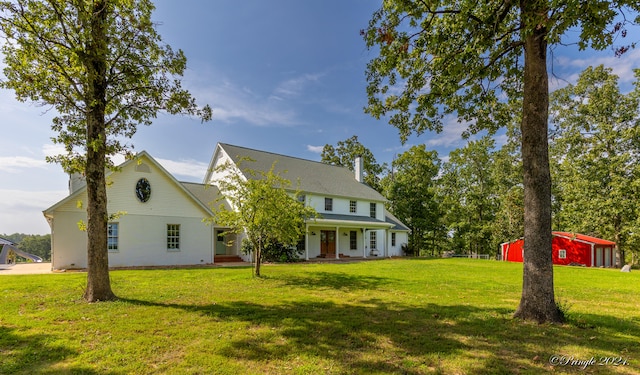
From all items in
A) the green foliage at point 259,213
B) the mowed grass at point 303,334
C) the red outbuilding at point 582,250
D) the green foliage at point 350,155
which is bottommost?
the red outbuilding at point 582,250

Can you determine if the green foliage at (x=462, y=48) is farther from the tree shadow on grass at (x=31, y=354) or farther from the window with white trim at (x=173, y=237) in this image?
the window with white trim at (x=173, y=237)

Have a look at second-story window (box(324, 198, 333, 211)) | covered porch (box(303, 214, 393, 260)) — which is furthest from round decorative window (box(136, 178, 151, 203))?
second-story window (box(324, 198, 333, 211))

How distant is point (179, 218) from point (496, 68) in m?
16.4

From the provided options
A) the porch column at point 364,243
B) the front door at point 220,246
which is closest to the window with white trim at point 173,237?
the front door at point 220,246

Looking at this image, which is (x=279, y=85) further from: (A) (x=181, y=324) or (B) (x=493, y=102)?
(A) (x=181, y=324)

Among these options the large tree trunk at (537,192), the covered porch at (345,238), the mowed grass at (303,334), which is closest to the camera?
the mowed grass at (303,334)

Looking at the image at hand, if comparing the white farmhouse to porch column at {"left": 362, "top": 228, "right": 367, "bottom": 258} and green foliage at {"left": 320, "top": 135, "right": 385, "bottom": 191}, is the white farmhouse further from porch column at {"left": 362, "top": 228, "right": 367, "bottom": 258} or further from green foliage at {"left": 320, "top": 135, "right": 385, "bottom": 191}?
green foliage at {"left": 320, "top": 135, "right": 385, "bottom": 191}

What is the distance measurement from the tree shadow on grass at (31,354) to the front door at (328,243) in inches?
773

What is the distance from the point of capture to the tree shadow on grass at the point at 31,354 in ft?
12.5

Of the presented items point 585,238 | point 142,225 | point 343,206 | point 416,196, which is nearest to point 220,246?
point 142,225

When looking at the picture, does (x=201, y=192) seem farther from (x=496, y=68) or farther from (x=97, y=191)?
(x=496, y=68)

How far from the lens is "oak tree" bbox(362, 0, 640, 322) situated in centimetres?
471

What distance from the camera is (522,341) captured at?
475cm

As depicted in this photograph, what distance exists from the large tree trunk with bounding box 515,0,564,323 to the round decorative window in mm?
16883
